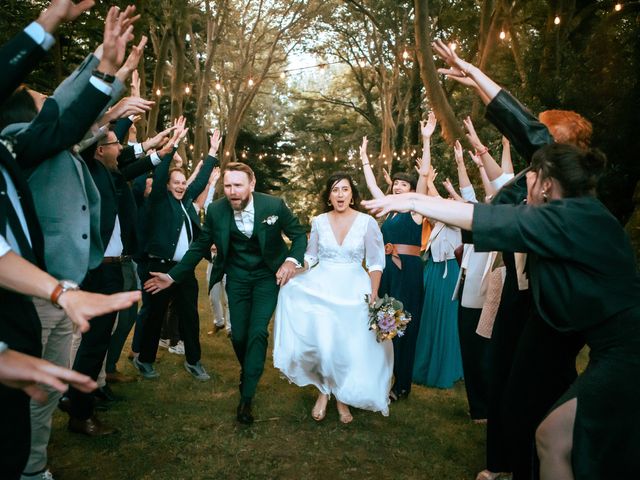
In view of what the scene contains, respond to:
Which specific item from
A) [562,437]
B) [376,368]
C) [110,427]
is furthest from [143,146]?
[562,437]

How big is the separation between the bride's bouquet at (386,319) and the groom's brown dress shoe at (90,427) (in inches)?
102

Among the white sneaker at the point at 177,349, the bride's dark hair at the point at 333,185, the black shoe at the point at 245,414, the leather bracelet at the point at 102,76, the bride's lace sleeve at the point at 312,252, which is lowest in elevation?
the white sneaker at the point at 177,349

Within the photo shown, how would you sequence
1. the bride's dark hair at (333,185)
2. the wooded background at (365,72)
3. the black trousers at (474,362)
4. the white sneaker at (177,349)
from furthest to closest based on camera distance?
the wooded background at (365,72) → the white sneaker at (177,349) → the bride's dark hair at (333,185) → the black trousers at (474,362)

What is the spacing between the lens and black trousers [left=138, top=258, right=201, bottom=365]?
553 centimetres

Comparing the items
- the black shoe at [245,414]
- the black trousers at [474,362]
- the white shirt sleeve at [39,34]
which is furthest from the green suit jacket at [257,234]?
the white shirt sleeve at [39,34]

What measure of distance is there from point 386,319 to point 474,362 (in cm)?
108

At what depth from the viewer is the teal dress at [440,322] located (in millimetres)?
6020

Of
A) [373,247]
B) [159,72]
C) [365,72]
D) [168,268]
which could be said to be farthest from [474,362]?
[365,72]

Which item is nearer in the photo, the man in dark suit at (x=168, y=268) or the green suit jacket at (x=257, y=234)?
the green suit jacket at (x=257, y=234)

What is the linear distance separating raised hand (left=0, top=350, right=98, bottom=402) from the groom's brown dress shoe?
2952 millimetres

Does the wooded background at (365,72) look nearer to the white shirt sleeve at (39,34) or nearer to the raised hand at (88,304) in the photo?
the white shirt sleeve at (39,34)

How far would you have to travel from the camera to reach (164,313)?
559cm

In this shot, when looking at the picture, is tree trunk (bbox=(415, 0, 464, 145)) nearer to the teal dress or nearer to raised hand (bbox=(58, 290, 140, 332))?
the teal dress

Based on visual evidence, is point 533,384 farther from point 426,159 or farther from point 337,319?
point 426,159
